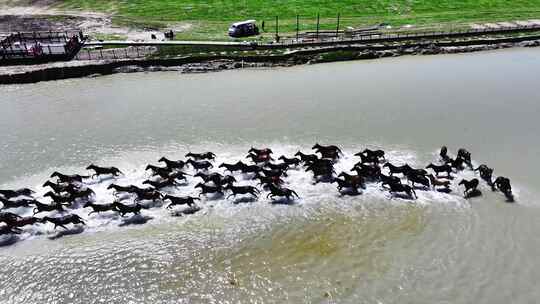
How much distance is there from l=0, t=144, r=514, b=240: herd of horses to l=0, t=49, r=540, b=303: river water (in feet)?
1.93

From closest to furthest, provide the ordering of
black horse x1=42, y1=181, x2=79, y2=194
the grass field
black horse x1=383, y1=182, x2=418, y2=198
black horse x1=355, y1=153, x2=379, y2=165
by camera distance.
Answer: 1. black horse x1=383, y1=182, x2=418, y2=198
2. black horse x1=42, y1=181, x2=79, y2=194
3. black horse x1=355, y1=153, x2=379, y2=165
4. the grass field

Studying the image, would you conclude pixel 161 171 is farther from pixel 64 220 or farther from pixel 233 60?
pixel 233 60

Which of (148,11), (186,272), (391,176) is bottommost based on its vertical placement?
(186,272)

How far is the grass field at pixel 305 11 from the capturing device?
65375 mm

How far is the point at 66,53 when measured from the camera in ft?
152

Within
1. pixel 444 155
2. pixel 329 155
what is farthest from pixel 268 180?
pixel 444 155

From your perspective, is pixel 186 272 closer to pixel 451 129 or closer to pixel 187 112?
pixel 187 112

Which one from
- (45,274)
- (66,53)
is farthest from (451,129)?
(66,53)

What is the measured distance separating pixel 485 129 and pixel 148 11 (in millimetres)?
61458

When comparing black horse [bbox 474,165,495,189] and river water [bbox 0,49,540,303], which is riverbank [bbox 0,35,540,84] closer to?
river water [bbox 0,49,540,303]

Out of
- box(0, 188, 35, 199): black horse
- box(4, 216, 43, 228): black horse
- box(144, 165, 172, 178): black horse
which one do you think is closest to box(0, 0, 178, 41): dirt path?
box(144, 165, 172, 178): black horse

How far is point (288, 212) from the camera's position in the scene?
19844 millimetres

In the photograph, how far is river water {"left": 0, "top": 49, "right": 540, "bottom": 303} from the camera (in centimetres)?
1574

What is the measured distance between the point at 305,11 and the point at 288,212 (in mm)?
58092
